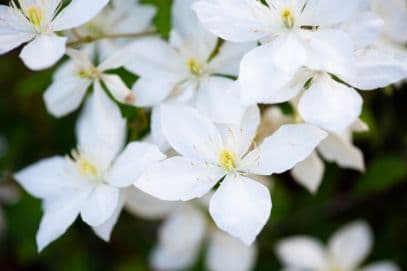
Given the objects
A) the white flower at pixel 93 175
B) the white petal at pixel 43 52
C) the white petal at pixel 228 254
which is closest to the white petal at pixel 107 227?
the white flower at pixel 93 175

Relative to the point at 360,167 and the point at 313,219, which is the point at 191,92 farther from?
the point at 313,219

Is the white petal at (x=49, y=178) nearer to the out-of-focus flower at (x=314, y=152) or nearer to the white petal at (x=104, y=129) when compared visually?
the white petal at (x=104, y=129)

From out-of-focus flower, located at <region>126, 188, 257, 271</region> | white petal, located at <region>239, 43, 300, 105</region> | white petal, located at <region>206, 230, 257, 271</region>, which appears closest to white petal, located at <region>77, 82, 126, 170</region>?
white petal, located at <region>239, 43, 300, 105</region>

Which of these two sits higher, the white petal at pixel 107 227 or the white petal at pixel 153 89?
the white petal at pixel 153 89

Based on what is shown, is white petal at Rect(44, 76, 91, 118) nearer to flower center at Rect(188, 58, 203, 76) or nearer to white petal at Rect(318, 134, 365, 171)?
flower center at Rect(188, 58, 203, 76)

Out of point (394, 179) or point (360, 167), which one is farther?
point (394, 179)

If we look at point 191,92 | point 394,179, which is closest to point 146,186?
point 191,92
